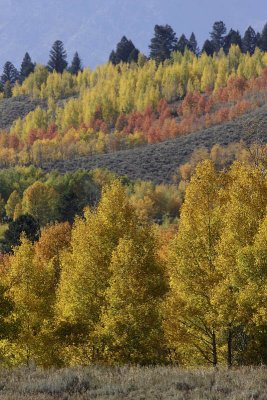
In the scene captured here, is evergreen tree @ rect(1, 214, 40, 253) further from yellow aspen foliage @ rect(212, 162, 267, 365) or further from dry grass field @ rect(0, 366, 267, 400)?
dry grass field @ rect(0, 366, 267, 400)

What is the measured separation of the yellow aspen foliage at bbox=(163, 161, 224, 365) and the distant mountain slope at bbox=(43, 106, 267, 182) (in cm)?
10088

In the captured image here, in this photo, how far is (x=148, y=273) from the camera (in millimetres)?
24281

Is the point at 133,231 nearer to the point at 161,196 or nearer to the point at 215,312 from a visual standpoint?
the point at 215,312

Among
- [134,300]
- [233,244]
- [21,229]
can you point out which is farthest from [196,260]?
[21,229]

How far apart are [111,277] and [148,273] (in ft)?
6.26

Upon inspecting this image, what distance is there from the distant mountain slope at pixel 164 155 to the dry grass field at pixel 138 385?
107 metres

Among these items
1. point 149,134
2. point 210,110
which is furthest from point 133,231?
point 210,110

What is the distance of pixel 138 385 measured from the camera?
15.3 meters

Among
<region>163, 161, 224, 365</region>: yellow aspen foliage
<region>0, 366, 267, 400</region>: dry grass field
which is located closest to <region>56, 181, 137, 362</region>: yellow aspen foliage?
<region>163, 161, 224, 365</region>: yellow aspen foliage

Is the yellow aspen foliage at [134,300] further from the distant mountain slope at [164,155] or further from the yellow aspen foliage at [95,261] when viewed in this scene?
the distant mountain slope at [164,155]

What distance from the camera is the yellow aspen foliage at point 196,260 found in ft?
70.9

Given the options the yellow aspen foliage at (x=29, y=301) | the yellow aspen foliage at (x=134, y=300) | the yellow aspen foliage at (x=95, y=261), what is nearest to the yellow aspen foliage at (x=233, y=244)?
the yellow aspen foliage at (x=134, y=300)

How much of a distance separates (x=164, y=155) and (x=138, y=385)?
123659 mm

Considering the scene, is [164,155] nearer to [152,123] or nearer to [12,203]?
[152,123]
